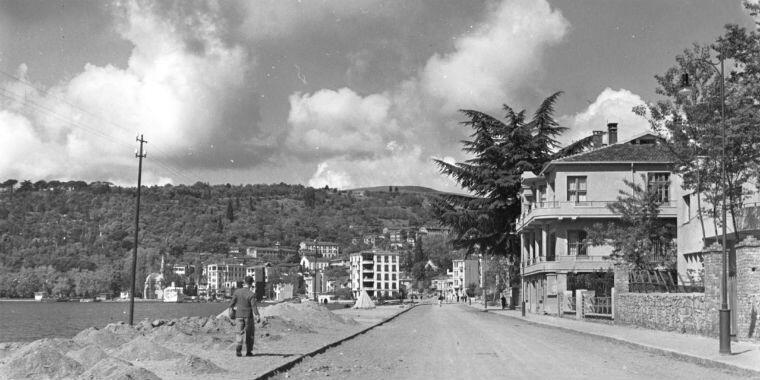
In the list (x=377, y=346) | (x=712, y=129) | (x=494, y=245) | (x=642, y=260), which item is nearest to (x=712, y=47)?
(x=712, y=129)

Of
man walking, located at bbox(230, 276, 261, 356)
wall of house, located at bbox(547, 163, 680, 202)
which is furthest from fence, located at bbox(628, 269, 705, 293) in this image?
man walking, located at bbox(230, 276, 261, 356)

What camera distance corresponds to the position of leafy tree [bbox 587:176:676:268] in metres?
40.5

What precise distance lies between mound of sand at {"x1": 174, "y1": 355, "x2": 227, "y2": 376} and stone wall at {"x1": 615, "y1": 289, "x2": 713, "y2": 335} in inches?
596

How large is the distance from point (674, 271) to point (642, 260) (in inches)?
156

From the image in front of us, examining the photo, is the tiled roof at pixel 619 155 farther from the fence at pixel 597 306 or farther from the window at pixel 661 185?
the fence at pixel 597 306

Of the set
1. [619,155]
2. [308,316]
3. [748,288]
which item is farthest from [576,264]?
[748,288]

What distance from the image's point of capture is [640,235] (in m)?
41.3

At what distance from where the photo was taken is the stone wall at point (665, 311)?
79.0 feet

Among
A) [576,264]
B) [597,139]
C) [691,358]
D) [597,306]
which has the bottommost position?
[691,358]

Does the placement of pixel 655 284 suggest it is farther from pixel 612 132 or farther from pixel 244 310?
pixel 612 132

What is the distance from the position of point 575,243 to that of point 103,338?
3720 centimetres

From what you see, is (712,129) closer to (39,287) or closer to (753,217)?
(753,217)

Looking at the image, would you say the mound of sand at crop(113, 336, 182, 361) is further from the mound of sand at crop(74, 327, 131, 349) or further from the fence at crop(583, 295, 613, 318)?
the fence at crop(583, 295, 613, 318)

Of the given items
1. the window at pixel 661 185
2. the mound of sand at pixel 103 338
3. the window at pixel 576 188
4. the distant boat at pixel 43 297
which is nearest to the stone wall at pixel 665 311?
the mound of sand at pixel 103 338
